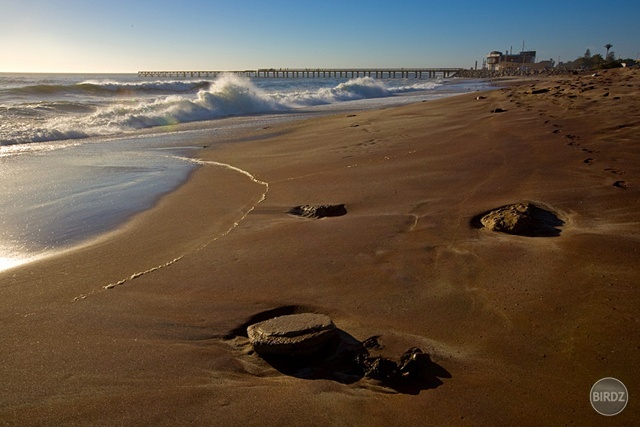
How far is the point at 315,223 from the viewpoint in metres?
4.24

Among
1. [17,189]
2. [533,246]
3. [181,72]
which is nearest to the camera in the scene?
[533,246]

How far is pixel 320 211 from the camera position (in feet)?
15.1

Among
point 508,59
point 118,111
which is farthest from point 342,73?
point 118,111

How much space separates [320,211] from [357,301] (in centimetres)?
190

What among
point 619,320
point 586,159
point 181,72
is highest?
point 181,72

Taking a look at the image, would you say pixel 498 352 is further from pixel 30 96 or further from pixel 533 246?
pixel 30 96

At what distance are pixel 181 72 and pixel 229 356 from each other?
122409 mm

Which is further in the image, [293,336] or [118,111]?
[118,111]

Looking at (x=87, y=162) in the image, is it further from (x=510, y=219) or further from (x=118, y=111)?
(x=118, y=111)

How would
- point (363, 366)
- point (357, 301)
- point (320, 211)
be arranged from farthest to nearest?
1. point (320, 211)
2. point (357, 301)
3. point (363, 366)

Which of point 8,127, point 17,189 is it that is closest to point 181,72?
point 8,127

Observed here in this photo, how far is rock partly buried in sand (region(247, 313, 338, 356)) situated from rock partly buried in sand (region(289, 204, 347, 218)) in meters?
2.18

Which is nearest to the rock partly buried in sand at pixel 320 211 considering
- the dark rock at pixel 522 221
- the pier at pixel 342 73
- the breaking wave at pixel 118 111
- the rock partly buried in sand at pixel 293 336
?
the dark rock at pixel 522 221

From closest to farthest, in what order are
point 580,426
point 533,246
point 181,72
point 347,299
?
point 580,426, point 347,299, point 533,246, point 181,72
